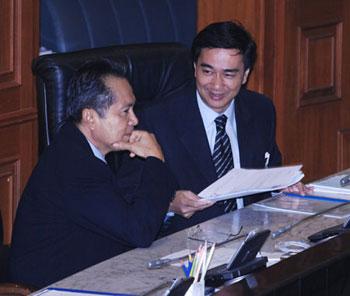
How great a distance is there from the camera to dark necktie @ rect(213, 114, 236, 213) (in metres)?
3.64

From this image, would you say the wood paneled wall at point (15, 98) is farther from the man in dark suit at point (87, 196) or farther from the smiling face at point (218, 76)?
the man in dark suit at point (87, 196)

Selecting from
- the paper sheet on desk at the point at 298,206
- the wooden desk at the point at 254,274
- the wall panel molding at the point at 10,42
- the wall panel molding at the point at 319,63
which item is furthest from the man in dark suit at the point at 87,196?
the wall panel molding at the point at 319,63

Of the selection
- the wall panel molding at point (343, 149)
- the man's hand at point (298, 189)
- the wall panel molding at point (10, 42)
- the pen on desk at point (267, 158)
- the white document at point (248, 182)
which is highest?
the wall panel molding at point (10, 42)

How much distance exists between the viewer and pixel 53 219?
3.02 metres

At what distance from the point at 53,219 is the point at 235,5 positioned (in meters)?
2.25

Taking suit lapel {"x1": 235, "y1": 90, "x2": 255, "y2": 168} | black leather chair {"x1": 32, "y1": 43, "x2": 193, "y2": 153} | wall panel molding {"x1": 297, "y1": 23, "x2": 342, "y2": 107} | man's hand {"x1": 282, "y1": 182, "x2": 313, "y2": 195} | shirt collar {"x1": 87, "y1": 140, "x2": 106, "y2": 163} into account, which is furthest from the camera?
wall panel molding {"x1": 297, "y1": 23, "x2": 342, "y2": 107}

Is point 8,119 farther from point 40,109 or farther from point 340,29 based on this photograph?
point 340,29

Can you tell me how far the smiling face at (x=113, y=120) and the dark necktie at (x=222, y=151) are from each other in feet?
1.85

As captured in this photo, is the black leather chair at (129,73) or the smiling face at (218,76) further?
the smiling face at (218,76)

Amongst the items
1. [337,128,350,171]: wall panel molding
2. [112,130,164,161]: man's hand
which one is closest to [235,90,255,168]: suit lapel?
[112,130,164,161]: man's hand

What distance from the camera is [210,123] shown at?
3697mm

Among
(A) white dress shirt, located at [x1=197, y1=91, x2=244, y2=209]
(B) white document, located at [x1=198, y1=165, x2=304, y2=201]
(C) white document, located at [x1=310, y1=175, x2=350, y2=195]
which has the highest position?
(A) white dress shirt, located at [x1=197, y1=91, x2=244, y2=209]

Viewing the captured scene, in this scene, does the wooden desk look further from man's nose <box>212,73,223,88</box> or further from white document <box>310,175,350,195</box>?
man's nose <box>212,73,223,88</box>

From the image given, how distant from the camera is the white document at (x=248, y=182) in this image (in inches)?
124
